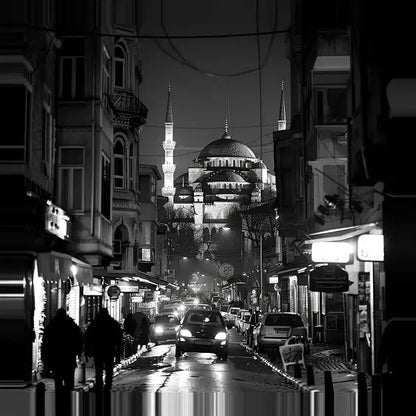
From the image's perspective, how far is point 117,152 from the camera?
4506 cm

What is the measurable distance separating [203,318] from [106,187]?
18.4 feet

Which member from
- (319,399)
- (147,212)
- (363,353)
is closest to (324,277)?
(363,353)

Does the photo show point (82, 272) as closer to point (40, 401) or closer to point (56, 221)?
point (56, 221)

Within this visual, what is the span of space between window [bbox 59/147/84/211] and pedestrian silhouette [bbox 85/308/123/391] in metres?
9.67

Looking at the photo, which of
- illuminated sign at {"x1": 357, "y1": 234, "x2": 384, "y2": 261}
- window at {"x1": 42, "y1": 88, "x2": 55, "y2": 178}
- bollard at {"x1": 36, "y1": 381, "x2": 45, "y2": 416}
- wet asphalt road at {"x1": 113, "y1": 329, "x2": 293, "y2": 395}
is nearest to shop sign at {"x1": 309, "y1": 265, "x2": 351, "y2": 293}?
wet asphalt road at {"x1": 113, "y1": 329, "x2": 293, "y2": 395}

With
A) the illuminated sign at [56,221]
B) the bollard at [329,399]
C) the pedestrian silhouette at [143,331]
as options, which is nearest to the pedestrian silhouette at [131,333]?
the pedestrian silhouette at [143,331]

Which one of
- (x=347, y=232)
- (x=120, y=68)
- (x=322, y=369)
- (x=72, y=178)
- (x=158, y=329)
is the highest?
(x=120, y=68)

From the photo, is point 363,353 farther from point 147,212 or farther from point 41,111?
point 147,212

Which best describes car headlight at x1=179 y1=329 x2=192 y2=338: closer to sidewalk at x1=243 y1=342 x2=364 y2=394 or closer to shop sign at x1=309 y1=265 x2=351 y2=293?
sidewalk at x1=243 y1=342 x2=364 y2=394

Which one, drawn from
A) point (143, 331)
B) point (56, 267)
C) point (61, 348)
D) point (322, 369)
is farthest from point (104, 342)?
point (143, 331)

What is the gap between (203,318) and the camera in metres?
33.8

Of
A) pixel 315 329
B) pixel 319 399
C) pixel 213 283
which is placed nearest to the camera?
pixel 319 399

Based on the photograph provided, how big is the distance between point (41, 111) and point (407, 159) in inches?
470

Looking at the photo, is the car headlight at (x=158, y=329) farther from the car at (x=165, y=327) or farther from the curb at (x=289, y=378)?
the curb at (x=289, y=378)
